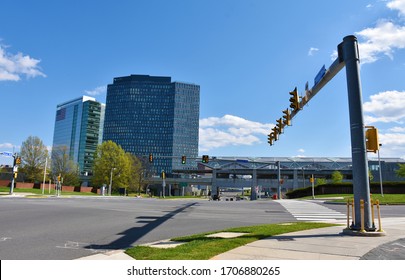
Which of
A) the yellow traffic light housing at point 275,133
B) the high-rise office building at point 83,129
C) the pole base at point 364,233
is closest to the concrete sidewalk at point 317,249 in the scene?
the pole base at point 364,233

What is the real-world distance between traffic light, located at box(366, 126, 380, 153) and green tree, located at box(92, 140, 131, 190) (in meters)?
61.3

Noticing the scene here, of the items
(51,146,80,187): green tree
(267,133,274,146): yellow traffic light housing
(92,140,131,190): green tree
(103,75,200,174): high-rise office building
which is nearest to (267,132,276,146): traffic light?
(267,133,274,146): yellow traffic light housing

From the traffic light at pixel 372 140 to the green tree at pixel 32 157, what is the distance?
6874 centimetres

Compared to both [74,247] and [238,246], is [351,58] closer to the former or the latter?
[238,246]

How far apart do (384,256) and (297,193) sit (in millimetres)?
57232

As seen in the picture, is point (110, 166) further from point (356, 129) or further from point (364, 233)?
point (364, 233)

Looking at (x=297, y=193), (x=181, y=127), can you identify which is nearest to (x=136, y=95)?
(x=181, y=127)

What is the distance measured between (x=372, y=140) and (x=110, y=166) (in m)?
62.9

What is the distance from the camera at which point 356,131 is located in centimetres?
1080

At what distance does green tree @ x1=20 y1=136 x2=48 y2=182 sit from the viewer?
2640 inches

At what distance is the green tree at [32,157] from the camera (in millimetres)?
67062

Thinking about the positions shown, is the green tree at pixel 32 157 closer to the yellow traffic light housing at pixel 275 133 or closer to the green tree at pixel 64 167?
the green tree at pixel 64 167

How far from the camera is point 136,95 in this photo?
648 ft

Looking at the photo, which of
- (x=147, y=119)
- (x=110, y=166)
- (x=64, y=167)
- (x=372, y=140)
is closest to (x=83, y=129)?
(x=147, y=119)
